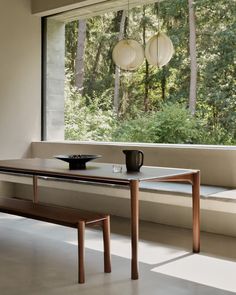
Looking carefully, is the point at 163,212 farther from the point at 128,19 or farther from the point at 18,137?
the point at 128,19

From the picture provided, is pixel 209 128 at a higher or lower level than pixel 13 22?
lower

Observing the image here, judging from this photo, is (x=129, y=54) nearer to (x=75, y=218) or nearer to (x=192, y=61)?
(x=75, y=218)

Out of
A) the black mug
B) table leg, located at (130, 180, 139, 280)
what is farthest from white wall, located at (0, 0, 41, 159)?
table leg, located at (130, 180, 139, 280)

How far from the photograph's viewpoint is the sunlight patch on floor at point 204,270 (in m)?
2.74

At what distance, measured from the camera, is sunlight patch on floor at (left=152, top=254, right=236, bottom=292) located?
108 inches

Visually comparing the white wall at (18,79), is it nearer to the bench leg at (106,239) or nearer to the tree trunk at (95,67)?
the tree trunk at (95,67)

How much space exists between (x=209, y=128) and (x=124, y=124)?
1336 mm

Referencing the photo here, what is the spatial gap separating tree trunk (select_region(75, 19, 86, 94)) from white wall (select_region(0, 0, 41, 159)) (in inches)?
76.9

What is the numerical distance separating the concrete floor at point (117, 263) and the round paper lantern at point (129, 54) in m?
1.48

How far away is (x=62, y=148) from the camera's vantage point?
5.43 metres

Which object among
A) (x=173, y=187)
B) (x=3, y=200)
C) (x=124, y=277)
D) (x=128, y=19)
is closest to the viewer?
(x=124, y=277)

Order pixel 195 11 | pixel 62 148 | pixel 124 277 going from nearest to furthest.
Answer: pixel 124 277
pixel 62 148
pixel 195 11

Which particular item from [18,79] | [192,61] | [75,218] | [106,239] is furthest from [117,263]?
[192,61]

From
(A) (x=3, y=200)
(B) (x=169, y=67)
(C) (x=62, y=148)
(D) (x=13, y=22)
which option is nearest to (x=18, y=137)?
(C) (x=62, y=148)
